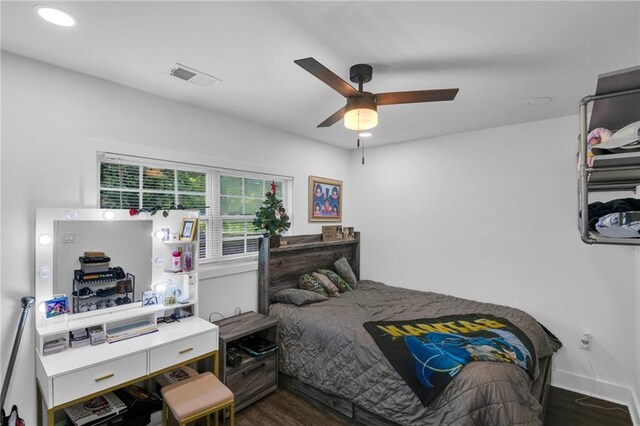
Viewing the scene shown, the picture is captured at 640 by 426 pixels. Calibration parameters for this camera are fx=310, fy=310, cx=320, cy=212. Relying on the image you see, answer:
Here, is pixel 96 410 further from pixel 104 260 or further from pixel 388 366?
pixel 388 366

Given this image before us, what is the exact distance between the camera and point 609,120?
3.86 feet

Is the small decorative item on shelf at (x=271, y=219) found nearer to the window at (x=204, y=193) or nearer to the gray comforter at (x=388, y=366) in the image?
the window at (x=204, y=193)

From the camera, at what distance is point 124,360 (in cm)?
190

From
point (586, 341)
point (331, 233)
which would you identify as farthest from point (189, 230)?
point (586, 341)

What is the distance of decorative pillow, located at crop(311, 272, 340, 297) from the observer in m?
3.57

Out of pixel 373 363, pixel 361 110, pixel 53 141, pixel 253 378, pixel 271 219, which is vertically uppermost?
pixel 361 110

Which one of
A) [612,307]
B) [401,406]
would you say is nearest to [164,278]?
[401,406]

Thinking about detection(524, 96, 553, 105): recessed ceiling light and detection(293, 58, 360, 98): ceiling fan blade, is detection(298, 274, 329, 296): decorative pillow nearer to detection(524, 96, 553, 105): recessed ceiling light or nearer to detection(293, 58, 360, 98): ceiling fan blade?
detection(293, 58, 360, 98): ceiling fan blade

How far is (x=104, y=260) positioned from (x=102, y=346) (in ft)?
1.90

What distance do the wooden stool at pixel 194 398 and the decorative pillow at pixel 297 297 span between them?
1.07 metres

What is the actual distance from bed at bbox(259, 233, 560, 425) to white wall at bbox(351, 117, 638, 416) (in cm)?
31

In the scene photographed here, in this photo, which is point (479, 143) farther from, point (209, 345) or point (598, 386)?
point (209, 345)

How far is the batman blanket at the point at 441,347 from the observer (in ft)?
6.57

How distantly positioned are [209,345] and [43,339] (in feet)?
3.24
